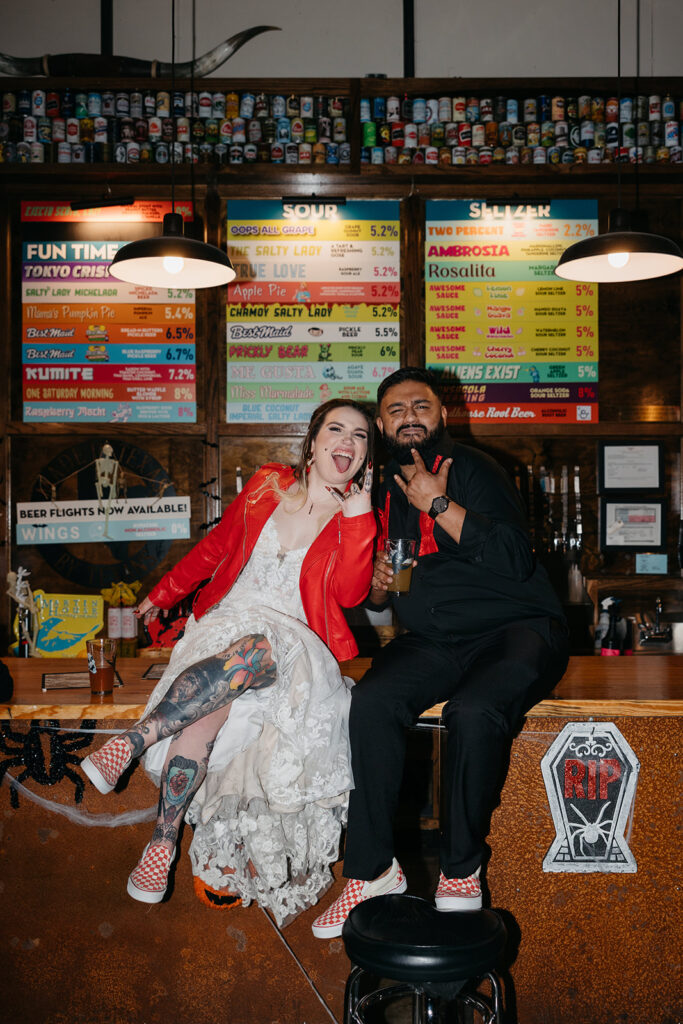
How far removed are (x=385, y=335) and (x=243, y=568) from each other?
2.11 m

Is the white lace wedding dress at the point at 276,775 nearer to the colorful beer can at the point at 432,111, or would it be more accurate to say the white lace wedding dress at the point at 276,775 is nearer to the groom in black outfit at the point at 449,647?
the groom in black outfit at the point at 449,647

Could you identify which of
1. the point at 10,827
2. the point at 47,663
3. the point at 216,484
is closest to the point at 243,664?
the point at 10,827

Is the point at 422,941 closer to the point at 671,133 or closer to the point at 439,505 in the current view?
the point at 439,505

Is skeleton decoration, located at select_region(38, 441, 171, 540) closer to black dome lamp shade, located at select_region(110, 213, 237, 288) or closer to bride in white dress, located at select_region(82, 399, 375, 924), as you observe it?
black dome lamp shade, located at select_region(110, 213, 237, 288)

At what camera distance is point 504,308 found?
4277 millimetres

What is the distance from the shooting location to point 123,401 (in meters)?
4.26

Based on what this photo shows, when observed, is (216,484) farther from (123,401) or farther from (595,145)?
(595,145)

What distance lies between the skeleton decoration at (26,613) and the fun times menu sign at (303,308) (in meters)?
1.43

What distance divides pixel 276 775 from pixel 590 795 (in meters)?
0.88

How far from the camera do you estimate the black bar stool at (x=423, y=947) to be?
1632 millimetres

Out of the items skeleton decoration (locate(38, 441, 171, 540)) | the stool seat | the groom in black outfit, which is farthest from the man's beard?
skeleton decoration (locate(38, 441, 171, 540))

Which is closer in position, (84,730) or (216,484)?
(84,730)

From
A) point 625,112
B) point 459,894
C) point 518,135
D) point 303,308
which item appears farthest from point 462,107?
point 459,894

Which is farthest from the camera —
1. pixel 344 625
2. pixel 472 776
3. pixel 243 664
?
pixel 344 625
